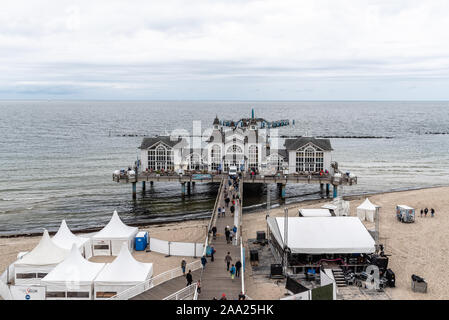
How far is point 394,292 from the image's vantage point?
18984 mm

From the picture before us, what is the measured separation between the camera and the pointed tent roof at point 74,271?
18.2 m

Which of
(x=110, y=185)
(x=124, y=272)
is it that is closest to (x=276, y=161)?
(x=110, y=185)

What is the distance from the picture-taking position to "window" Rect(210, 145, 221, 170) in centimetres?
4422

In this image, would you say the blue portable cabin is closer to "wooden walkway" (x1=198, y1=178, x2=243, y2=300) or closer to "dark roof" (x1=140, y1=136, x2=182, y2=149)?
"wooden walkway" (x1=198, y1=178, x2=243, y2=300)

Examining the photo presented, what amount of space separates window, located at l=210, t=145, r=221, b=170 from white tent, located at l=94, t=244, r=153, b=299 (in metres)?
25.7

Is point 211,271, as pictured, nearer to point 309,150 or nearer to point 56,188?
point 309,150

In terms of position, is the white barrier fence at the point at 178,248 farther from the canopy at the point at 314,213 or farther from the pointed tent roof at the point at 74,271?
the canopy at the point at 314,213

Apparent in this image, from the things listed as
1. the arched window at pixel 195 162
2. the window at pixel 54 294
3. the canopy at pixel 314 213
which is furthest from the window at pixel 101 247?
the arched window at pixel 195 162

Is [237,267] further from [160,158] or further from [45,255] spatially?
[160,158]

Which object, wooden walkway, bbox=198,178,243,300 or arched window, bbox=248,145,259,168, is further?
arched window, bbox=248,145,259,168

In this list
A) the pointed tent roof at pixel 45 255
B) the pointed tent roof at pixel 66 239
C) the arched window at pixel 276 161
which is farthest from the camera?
the arched window at pixel 276 161

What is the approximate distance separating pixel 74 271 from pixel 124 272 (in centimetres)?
218

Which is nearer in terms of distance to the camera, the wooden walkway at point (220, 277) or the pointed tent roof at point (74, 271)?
the wooden walkway at point (220, 277)

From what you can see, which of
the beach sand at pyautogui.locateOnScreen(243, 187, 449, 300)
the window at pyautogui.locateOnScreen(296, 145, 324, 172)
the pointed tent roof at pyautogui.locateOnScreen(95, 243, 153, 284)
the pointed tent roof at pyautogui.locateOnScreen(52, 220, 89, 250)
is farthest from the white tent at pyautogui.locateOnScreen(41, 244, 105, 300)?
the window at pyautogui.locateOnScreen(296, 145, 324, 172)
